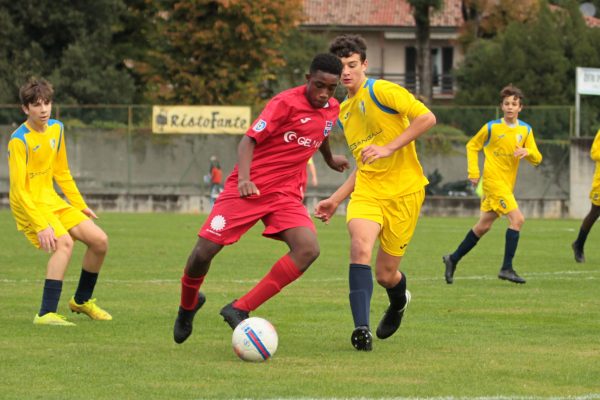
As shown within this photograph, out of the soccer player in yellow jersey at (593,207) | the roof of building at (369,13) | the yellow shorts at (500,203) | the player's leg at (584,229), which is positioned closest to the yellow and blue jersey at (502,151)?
the yellow shorts at (500,203)

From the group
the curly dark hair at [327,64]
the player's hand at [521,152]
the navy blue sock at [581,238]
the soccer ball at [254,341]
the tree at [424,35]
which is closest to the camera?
the soccer ball at [254,341]

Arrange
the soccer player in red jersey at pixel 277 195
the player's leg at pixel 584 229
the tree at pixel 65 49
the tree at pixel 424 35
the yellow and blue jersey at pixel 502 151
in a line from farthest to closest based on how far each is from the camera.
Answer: the tree at pixel 424 35, the tree at pixel 65 49, the player's leg at pixel 584 229, the yellow and blue jersey at pixel 502 151, the soccer player in red jersey at pixel 277 195

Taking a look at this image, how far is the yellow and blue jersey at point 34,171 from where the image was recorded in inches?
375

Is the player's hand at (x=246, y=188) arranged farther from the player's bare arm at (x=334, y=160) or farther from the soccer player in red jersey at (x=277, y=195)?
the player's bare arm at (x=334, y=160)

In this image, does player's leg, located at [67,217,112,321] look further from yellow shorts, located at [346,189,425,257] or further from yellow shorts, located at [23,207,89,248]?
yellow shorts, located at [346,189,425,257]

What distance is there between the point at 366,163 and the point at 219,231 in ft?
3.33

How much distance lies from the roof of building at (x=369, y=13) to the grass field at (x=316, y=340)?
4456cm

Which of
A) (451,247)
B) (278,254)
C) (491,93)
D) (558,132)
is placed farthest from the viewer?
(491,93)

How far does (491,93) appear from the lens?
4722cm

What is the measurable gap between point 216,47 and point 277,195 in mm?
35245

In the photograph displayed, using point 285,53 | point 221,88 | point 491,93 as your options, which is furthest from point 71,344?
point 285,53

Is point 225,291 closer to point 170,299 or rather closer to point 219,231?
point 170,299

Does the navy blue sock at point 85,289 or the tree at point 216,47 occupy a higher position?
the tree at point 216,47

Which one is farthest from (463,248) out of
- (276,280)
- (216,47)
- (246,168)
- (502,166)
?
(216,47)
